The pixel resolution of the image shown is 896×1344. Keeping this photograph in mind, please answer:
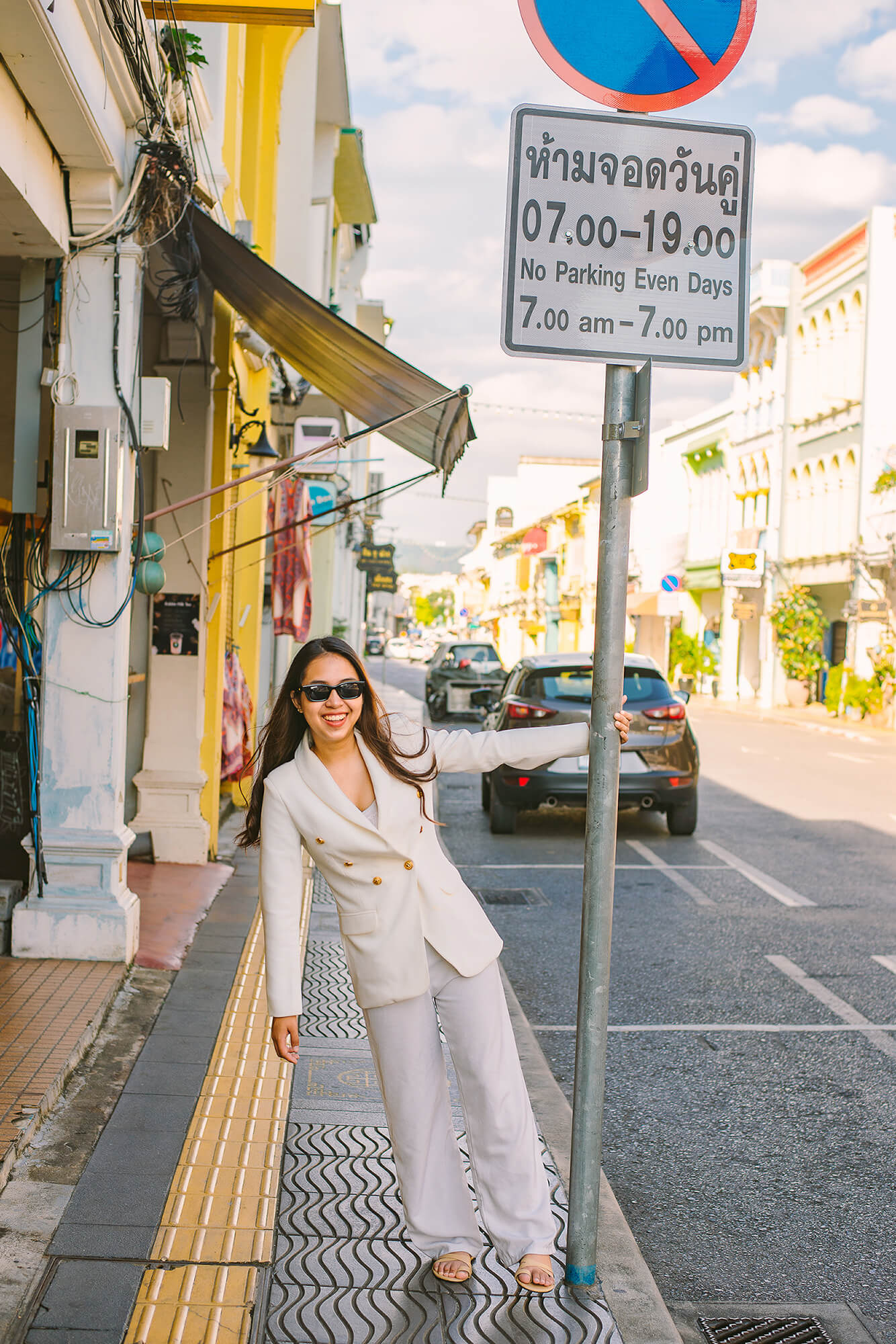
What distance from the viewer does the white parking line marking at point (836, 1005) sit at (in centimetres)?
575

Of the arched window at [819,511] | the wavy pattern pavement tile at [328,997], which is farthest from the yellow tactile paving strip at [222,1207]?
the arched window at [819,511]

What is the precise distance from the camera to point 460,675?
87.7 ft

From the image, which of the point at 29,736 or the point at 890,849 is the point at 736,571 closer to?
the point at 890,849

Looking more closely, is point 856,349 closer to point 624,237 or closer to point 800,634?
point 800,634

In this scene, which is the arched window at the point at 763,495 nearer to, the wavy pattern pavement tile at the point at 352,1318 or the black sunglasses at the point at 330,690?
the black sunglasses at the point at 330,690

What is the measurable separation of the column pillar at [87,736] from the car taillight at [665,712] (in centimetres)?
624

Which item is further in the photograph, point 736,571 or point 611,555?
point 736,571

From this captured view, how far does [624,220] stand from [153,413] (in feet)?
13.4

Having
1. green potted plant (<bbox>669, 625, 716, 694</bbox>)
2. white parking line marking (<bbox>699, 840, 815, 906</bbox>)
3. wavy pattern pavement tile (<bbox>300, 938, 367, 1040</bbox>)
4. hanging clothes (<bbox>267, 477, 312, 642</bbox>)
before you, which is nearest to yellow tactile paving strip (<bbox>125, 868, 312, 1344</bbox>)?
wavy pattern pavement tile (<bbox>300, 938, 367, 1040</bbox>)

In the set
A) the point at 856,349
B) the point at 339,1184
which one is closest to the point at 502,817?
the point at 339,1184

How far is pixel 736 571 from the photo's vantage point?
40.9 metres

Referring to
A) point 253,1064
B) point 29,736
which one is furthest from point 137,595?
point 253,1064

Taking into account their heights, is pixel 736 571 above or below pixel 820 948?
above

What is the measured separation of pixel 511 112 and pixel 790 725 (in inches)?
1116
